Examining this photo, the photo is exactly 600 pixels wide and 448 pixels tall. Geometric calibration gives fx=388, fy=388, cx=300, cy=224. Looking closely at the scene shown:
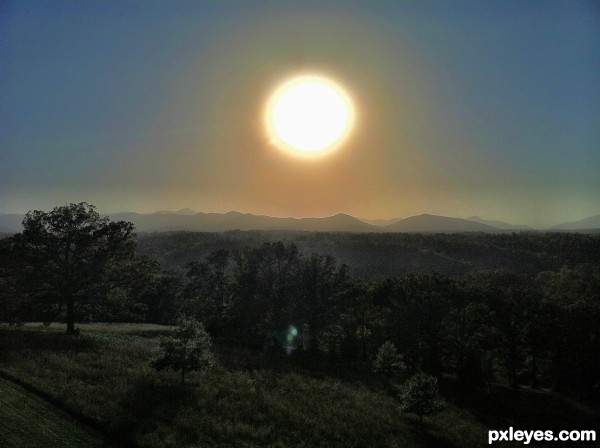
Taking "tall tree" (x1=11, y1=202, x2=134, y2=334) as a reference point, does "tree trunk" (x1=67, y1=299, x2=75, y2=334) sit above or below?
below

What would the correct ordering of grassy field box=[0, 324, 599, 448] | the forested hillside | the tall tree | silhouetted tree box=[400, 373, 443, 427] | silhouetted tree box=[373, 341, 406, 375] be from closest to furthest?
grassy field box=[0, 324, 599, 448] → silhouetted tree box=[400, 373, 443, 427] → the tall tree → silhouetted tree box=[373, 341, 406, 375] → the forested hillside

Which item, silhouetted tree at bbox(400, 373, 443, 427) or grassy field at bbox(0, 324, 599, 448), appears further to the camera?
silhouetted tree at bbox(400, 373, 443, 427)

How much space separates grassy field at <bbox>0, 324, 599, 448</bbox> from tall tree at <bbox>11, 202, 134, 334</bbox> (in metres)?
3.71

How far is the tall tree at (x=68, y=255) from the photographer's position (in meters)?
34.9

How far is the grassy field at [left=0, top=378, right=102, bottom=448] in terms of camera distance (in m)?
14.8

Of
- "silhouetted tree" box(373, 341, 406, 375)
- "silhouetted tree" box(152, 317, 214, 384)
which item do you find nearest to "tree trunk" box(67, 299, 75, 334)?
"silhouetted tree" box(152, 317, 214, 384)

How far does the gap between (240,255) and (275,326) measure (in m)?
12.3

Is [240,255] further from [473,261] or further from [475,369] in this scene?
[473,261]

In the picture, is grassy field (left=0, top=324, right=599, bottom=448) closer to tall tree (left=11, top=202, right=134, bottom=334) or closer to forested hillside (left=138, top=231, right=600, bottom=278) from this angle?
tall tree (left=11, top=202, right=134, bottom=334)

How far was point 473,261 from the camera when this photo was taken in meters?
172

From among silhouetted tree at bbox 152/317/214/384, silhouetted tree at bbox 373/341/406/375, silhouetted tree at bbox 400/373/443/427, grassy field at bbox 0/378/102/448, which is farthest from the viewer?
silhouetted tree at bbox 373/341/406/375

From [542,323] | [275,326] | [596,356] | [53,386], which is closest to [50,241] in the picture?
[53,386]

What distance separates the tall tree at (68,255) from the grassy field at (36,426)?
18.8 m

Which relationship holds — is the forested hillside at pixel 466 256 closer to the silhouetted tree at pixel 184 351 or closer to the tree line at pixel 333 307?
the tree line at pixel 333 307
